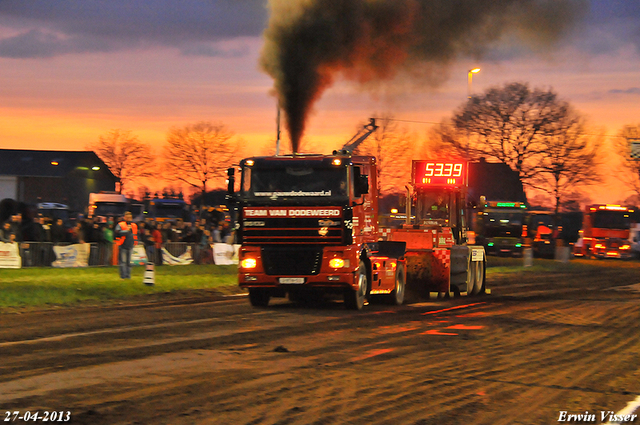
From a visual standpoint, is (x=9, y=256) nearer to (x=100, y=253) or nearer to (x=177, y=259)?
(x=100, y=253)

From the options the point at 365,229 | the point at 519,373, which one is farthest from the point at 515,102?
the point at 519,373

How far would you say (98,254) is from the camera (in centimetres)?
2862

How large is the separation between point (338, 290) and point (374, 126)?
2229cm

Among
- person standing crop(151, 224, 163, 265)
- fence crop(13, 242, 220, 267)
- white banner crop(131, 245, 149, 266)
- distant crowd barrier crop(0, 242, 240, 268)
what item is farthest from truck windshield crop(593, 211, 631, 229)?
white banner crop(131, 245, 149, 266)

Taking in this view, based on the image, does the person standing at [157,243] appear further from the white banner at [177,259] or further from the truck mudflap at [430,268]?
the truck mudflap at [430,268]

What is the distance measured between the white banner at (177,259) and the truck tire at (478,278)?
1233cm

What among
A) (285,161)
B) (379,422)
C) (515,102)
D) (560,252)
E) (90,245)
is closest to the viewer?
(379,422)

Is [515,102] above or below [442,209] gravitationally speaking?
above

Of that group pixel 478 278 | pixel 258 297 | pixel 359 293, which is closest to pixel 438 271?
pixel 478 278

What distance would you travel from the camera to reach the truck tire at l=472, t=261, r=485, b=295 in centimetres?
2400

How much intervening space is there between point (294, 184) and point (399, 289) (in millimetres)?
4393

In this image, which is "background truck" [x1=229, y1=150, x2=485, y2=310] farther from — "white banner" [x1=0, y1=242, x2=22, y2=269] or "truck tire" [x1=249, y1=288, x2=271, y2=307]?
→ "white banner" [x1=0, y1=242, x2=22, y2=269]

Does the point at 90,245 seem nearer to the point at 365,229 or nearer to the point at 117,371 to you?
the point at 365,229

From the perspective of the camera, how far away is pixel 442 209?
76.5 ft
